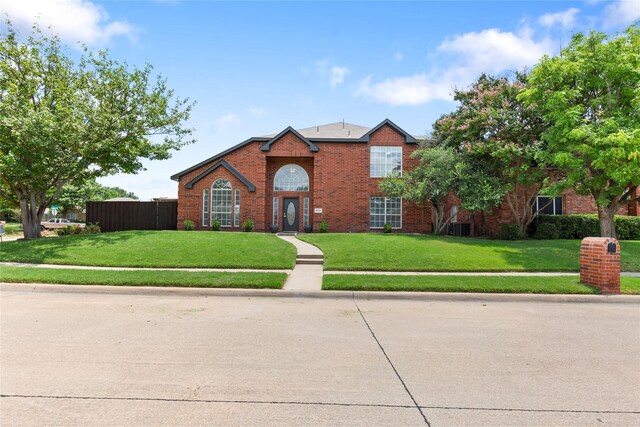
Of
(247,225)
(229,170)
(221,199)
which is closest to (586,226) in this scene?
(247,225)

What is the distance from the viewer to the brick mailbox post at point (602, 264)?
9.03 metres

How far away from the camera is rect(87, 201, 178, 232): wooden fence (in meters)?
24.9

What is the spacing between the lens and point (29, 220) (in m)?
18.6

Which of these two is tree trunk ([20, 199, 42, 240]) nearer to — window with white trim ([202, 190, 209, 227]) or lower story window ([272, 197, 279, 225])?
window with white trim ([202, 190, 209, 227])

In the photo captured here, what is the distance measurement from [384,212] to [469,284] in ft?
45.9

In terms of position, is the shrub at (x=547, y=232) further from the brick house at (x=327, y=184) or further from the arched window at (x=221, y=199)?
the arched window at (x=221, y=199)

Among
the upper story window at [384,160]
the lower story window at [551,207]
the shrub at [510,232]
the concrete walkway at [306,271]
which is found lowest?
the concrete walkway at [306,271]

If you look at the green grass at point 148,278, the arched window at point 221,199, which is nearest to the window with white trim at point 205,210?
the arched window at point 221,199

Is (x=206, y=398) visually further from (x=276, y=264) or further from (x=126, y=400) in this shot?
(x=276, y=264)

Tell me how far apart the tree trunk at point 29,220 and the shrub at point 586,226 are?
999 inches

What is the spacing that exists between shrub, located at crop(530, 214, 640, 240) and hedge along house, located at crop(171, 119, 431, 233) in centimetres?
684

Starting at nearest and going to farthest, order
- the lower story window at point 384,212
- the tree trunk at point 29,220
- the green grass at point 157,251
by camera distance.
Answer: the green grass at point 157,251
the tree trunk at point 29,220
the lower story window at point 384,212

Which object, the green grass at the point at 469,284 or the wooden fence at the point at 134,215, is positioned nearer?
the green grass at the point at 469,284

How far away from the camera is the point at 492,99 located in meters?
18.6
